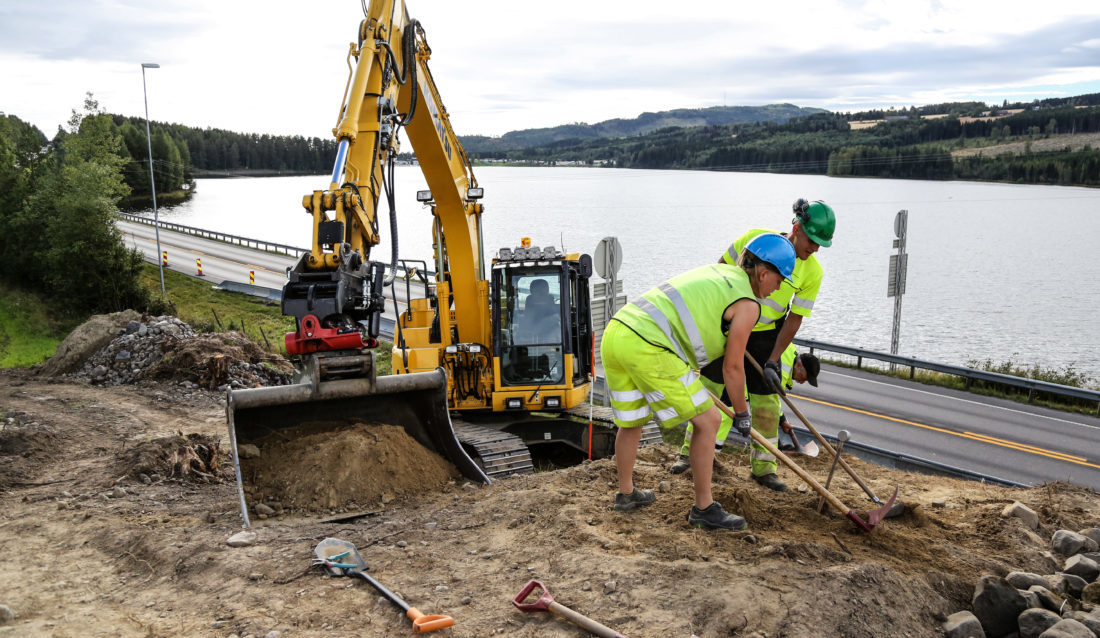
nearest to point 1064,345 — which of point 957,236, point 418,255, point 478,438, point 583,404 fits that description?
point 583,404

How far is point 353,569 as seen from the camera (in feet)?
17.5

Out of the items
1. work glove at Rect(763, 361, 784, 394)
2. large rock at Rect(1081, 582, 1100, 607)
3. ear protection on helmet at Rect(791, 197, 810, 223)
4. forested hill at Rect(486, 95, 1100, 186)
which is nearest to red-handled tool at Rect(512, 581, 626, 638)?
work glove at Rect(763, 361, 784, 394)

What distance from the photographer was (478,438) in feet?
30.7

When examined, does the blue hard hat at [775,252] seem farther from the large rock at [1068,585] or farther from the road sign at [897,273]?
the road sign at [897,273]

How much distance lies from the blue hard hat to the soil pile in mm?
1759

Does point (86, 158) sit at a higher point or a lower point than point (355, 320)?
higher

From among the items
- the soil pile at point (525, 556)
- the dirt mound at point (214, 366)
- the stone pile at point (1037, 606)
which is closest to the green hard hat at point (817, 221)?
the soil pile at point (525, 556)

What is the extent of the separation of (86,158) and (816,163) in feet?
316

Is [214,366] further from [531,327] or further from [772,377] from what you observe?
[772,377]

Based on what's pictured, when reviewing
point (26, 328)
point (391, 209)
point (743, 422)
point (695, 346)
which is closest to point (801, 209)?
point (695, 346)

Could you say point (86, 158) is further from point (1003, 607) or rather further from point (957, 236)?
point (957, 236)

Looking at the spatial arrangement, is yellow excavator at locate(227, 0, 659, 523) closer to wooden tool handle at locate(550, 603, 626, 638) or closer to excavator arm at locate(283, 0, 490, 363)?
excavator arm at locate(283, 0, 490, 363)

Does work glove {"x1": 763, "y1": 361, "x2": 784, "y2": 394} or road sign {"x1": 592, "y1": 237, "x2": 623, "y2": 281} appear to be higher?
road sign {"x1": 592, "y1": 237, "x2": 623, "y2": 281}

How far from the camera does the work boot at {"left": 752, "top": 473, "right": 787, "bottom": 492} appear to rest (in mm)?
6793
